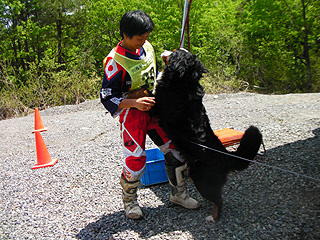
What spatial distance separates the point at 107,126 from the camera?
276 inches

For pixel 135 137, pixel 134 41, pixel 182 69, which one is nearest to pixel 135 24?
pixel 134 41

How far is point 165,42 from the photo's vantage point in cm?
2042

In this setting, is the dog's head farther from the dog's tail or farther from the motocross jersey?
the dog's tail

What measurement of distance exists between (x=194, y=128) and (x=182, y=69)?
513 millimetres

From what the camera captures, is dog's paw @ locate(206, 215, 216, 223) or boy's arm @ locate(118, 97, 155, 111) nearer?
boy's arm @ locate(118, 97, 155, 111)

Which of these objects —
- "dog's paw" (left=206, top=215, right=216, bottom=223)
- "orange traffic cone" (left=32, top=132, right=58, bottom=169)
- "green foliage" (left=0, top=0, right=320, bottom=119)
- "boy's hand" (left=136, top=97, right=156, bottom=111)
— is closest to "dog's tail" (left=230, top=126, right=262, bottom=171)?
"dog's paw" (left=206, top=215, right=216, bottom=223)

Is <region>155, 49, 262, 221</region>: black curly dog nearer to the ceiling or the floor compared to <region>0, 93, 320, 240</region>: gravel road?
nearer to the ceiling

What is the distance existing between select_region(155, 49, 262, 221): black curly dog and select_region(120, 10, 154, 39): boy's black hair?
32 centimetres

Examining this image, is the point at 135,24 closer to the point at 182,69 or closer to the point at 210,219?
→ the point at 182,69

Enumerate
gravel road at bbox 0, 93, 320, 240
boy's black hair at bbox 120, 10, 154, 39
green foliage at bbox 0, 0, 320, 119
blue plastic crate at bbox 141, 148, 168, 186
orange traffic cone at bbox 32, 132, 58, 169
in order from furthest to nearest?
green foliage at bbox 0, 0, 320, 119
orange traffic cone at bbox 32, 132, 58, 169
blue plastic crate at bbox 141, 148, 168, 186
gravel road at bbox 0, 93, 320, 240
boy's black hair at bbox 120, 10, 154, 39

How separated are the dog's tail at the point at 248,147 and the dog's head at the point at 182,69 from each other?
64 cm

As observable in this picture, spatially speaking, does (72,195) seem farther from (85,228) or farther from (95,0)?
(95,0)

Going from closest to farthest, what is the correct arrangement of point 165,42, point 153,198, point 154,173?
point 153,198, point 154,173, point 165,42

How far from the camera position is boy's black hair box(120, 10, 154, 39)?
7.42ft
